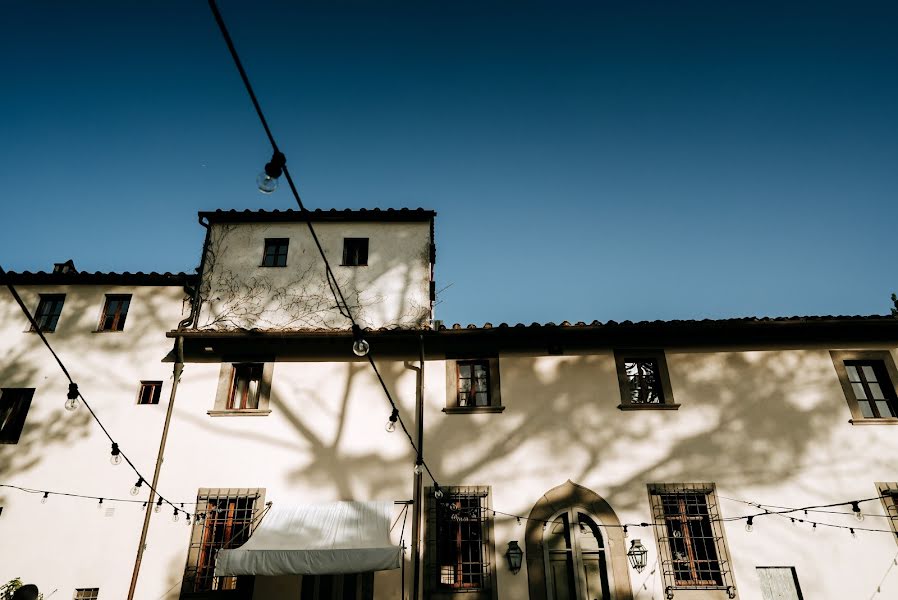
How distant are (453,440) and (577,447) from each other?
255cm

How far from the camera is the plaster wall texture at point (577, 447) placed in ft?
31.8

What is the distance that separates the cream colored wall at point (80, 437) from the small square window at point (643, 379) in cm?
992

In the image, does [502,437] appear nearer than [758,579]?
No

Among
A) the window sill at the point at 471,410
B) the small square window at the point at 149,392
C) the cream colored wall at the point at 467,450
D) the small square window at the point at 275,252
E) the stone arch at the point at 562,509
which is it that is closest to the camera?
the stone arch at the point at 562,509

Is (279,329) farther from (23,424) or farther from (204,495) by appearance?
(23,424)

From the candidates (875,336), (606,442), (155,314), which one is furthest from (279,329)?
(875,336)

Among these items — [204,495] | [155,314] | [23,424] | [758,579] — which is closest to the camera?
[758,579]

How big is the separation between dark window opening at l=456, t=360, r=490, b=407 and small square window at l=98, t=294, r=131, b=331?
7.95m

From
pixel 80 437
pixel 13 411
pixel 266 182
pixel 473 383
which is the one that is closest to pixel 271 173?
pixel 266 182

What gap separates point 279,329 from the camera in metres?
11.6

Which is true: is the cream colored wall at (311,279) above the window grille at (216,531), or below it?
above

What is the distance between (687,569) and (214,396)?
10.1m

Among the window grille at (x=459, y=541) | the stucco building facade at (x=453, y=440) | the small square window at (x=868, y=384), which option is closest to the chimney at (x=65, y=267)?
the stucco building facade at (x=453, y=440)

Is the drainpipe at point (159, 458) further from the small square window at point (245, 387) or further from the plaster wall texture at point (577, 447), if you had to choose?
the small square window at point (245, 387)
